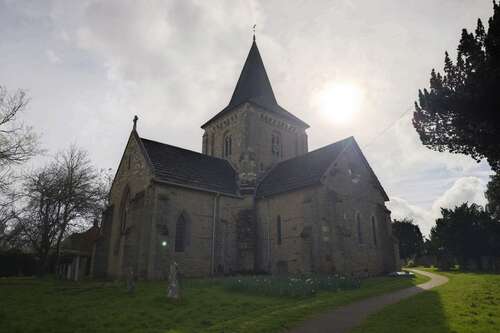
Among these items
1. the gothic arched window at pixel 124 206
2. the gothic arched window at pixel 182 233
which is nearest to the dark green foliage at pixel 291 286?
the gothic arched window at pixel 182 233

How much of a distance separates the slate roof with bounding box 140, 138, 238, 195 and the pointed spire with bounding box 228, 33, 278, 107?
7835 millimetres

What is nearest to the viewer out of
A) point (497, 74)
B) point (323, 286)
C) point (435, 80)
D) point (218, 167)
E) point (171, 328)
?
point (171, 328)

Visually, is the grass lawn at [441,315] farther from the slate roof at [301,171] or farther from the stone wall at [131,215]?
the stone wall at [131,215]

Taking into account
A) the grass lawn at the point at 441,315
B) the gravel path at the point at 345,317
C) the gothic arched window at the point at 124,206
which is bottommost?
the gravel path at the point at 345,317

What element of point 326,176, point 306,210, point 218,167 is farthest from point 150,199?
point 326,176

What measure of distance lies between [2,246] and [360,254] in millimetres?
28383

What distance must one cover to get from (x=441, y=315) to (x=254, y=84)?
1151 inches

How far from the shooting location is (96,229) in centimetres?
3750

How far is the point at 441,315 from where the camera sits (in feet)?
34.2

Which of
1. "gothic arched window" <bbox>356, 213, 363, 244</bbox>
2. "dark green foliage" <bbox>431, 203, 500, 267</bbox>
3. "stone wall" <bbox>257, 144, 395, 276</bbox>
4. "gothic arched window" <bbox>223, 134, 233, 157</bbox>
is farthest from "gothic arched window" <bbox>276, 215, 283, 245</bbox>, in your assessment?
"dark green foliage" <bbox>431, 203, 500, 267</bbox>

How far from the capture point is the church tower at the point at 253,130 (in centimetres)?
3117

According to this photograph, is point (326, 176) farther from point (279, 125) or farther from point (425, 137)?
point (279, 125)

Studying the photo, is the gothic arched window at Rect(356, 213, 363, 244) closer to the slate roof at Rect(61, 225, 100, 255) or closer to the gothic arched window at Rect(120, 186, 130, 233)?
the gothic arched window at Rect(120, 186, 130, 233)

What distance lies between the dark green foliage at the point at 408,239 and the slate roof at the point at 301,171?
133 ft
